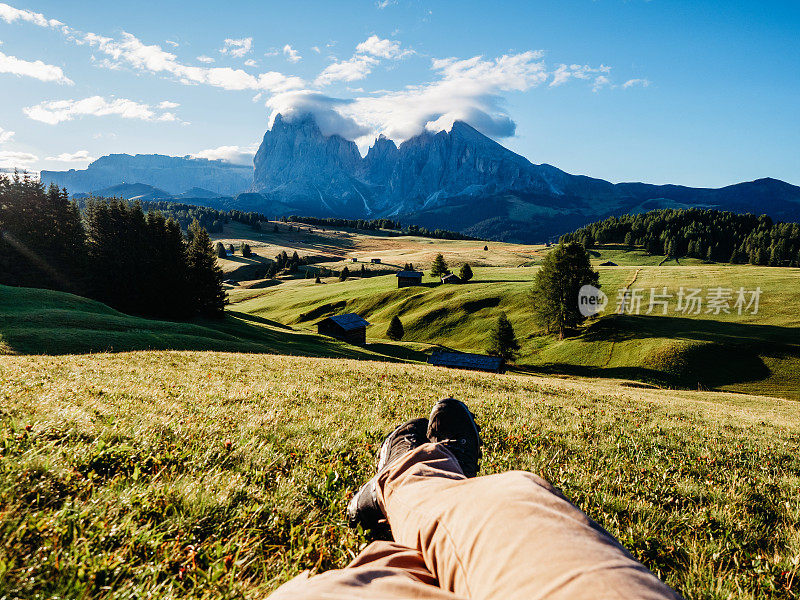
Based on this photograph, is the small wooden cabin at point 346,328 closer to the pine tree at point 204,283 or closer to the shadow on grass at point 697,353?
the pine tree at point 204,283

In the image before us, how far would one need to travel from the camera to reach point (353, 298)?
327ft

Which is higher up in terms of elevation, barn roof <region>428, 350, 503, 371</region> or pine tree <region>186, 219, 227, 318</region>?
pine tree <region>186, 219, 227, 318</region>

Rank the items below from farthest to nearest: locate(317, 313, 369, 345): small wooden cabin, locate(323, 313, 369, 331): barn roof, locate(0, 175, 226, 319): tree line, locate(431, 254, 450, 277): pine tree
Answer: locate(431, 254, 450, 277): pine tree, locate(323, 313, 369, 331): barn roof, locate(317, 313, 369, 345): small wooden cabin, locate(0, 175, 226, 319): tree line

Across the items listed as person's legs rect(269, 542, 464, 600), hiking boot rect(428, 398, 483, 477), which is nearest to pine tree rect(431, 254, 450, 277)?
hiking boot rect(428, 398, 483, 477)

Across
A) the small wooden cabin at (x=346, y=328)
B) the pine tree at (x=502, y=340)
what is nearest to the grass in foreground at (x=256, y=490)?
the pine tree at (x=502, y=340)

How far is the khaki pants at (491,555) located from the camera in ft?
5.92

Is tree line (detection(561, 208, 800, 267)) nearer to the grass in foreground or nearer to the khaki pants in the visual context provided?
the grass in foreground

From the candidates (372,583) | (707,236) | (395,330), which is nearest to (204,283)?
(395,330)

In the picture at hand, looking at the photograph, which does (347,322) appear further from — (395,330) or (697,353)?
(697,353)

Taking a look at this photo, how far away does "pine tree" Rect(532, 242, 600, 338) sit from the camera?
71375 millimetres

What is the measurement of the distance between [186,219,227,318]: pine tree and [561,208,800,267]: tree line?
123785mm

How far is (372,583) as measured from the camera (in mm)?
2057

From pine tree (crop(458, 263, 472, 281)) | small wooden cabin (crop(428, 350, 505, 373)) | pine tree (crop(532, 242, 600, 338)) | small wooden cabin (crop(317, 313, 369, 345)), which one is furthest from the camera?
pine tree (crop(458, 263, 472, 281))

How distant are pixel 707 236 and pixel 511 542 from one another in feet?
692
